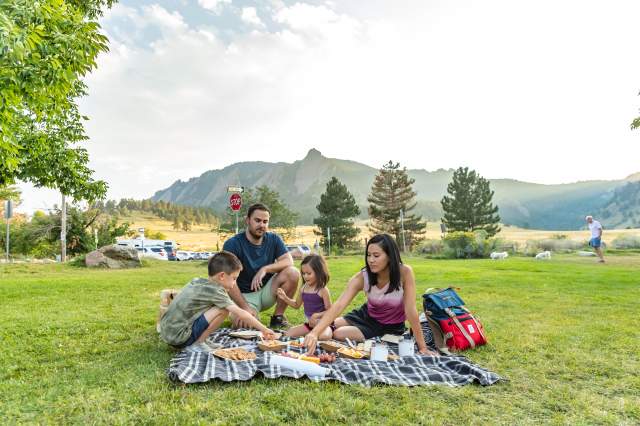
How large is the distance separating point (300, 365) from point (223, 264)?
1512mm

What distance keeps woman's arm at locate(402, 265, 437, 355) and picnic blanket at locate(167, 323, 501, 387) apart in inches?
7.6

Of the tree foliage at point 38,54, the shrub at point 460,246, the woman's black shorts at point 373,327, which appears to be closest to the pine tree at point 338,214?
the shrub at point 460,246

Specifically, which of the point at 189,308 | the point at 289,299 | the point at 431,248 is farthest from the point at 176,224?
the point at 189,308

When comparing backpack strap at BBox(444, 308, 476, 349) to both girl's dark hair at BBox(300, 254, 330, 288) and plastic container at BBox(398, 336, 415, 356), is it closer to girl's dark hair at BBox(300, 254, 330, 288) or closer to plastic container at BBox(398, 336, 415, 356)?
plastic container at BBox(398, 336, 415, 356)

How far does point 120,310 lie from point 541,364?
6628 millimetres

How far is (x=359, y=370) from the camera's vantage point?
150 inches

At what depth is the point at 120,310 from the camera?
24.4 ft

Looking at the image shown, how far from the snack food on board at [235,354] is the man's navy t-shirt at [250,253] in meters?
1.97

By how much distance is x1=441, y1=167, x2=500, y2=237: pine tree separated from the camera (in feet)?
163

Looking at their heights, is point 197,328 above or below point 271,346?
above

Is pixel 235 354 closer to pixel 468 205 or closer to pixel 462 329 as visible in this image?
pixel 462 329

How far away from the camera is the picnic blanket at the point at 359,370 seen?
3559 millimetres

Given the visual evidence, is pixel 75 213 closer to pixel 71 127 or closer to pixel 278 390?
pixel 71 127

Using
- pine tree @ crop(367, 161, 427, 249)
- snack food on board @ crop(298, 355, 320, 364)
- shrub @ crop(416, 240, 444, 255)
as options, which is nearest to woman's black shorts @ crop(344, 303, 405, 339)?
snack food on board @ crop(298, 355, 320, 364)
